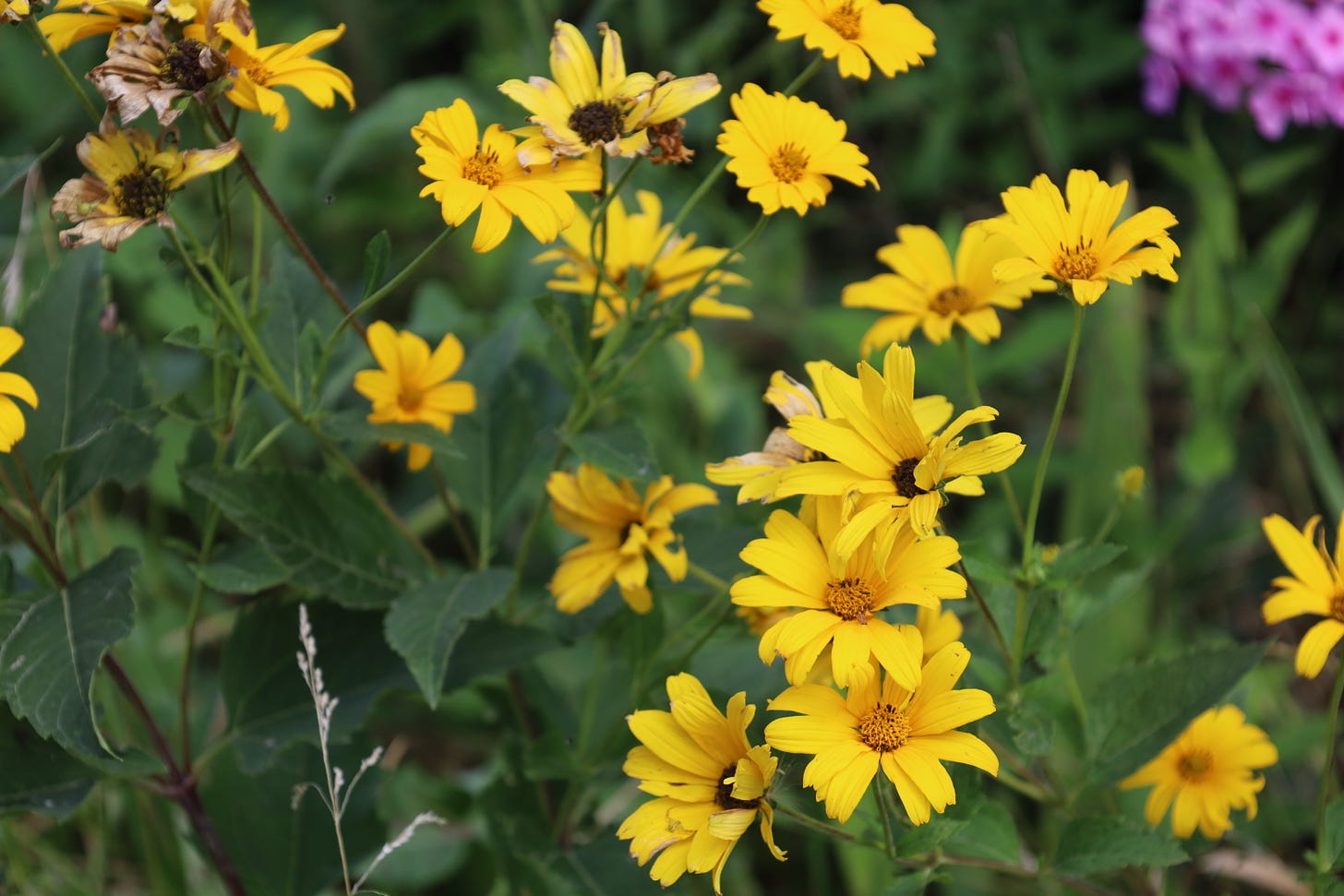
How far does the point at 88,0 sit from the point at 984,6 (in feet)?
6.79

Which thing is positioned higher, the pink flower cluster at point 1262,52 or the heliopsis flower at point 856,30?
the heliopsis flower at point 856,30

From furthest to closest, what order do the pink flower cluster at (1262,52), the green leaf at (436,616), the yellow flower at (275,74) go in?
the pink flower cluster at (1262,52) → the green leaf at (436,616) → the yellow flower at (275,74)

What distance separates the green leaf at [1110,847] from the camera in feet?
3.14

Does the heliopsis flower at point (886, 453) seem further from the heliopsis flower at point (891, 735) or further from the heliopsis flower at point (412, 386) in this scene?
the heliopsis flower at point (412, 386)

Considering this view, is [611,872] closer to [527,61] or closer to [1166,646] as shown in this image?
[1166,646]

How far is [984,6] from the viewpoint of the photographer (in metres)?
2.57

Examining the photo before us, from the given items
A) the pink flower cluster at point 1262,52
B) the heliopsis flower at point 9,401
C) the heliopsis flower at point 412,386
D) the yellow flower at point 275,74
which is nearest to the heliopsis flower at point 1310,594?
the heliopsis flower at point 412,386

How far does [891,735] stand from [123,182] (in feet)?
2.29

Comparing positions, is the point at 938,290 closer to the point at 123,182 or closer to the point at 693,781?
the point at 693,781

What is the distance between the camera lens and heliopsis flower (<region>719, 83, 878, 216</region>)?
0.92 meters

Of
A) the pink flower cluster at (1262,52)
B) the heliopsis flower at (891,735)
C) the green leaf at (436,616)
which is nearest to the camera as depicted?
the heliopsis flower at (891,735)

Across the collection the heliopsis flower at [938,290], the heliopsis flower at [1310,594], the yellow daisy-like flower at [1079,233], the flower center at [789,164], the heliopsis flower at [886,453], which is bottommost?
the heliopsis flower at [1310,594]

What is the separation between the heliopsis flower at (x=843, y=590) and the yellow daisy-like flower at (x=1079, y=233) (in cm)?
21

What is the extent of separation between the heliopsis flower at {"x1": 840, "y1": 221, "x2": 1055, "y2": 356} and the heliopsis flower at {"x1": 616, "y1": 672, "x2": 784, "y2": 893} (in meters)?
0.38
